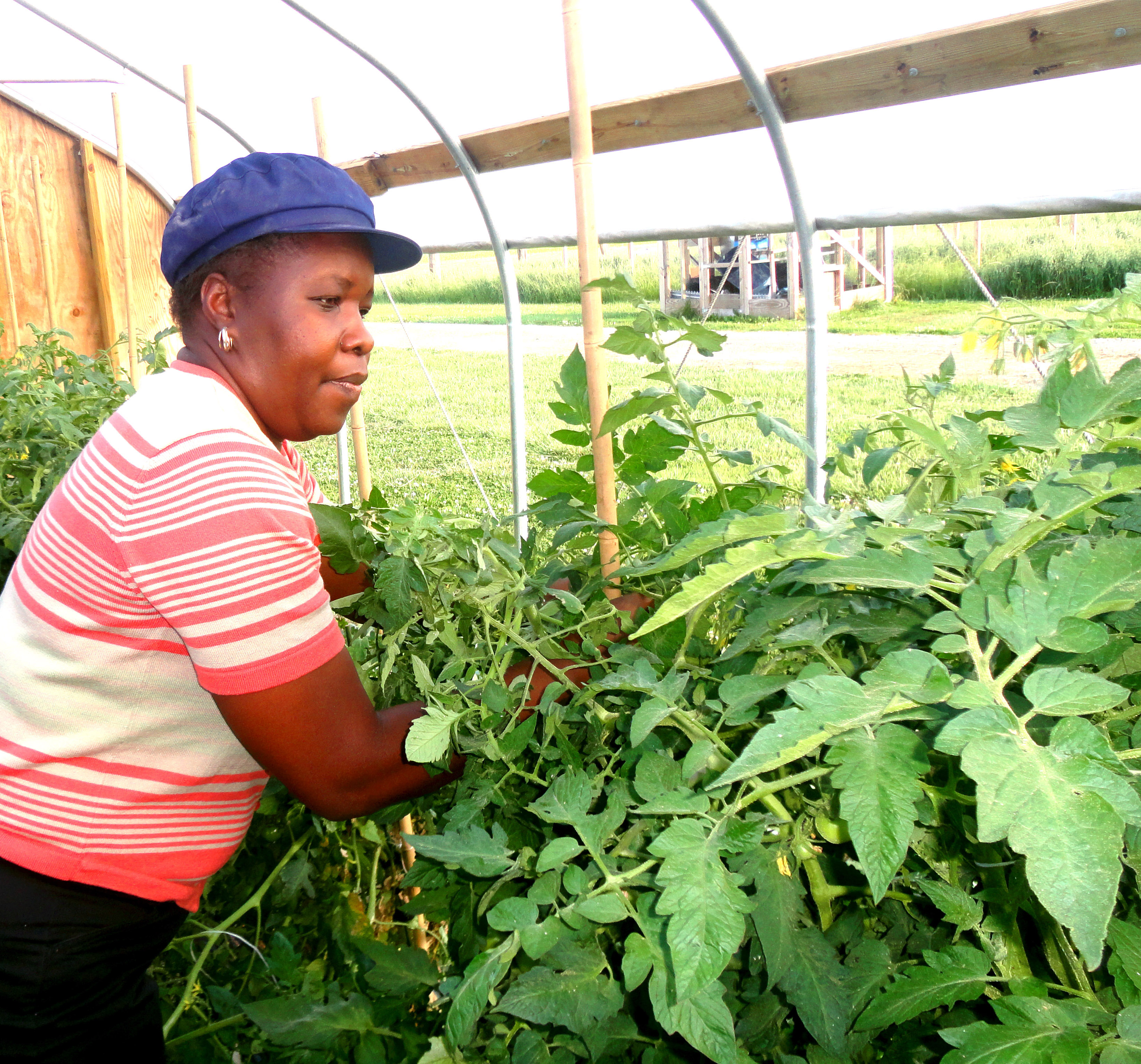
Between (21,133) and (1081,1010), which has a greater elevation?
(21,133)

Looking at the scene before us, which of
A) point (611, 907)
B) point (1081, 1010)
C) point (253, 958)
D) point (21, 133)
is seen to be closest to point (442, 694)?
point (611, 907)

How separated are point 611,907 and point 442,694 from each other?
1.09 ft

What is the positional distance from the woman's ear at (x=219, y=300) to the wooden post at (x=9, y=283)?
15.9 feet

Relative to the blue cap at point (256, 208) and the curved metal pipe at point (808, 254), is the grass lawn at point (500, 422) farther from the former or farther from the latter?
the blue cap at point (256, 208)

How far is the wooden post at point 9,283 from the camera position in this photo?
5.38m

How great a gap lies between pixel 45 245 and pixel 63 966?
5.28 meters

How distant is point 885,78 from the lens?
254 centimetres

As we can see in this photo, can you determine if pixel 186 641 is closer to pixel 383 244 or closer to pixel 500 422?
pixel 383 244

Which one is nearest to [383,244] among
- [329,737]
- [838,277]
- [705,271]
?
[329,737]

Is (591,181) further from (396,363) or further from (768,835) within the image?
(396,363)

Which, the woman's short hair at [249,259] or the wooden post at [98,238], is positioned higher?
the wooden post at [98,238]

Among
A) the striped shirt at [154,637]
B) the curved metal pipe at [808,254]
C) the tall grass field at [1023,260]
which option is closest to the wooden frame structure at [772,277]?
the tall grass field at [1023,260]

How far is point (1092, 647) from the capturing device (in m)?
0.55

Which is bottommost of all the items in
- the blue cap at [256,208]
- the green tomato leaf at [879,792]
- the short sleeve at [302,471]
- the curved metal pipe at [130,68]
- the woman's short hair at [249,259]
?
the green tomato leaf at [879,792]
